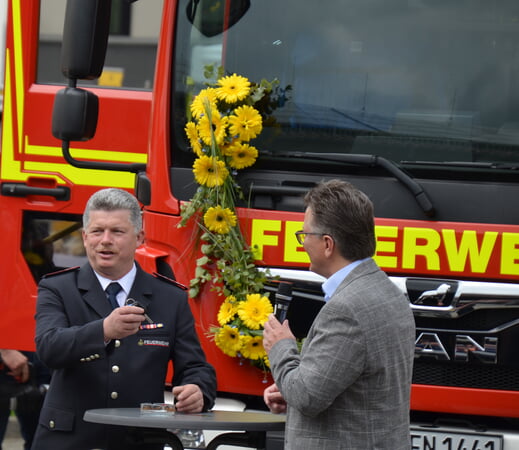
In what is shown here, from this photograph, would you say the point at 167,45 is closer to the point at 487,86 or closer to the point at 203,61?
the point at 203,61

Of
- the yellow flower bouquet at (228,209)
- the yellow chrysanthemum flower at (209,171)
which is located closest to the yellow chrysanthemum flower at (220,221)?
the yellow flower bouquet at (228,209)

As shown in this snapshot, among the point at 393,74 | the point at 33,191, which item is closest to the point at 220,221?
the point at 393,74

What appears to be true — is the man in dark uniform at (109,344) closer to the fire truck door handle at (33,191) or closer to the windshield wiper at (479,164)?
the windshield wiper at (479,164)

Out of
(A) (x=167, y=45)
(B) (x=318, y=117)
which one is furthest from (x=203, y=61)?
(B) (x=318, y=117)

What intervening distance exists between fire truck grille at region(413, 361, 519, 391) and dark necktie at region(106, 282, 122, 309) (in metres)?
1.38

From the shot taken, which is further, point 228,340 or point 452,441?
point 228,340

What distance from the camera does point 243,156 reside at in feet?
14.5

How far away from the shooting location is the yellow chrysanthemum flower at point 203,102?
A: 14.6 ft

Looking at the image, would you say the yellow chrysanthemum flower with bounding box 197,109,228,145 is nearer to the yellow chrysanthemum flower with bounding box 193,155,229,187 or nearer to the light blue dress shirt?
the yellow chrysanthemum flower with bounding box 193,155,229,187

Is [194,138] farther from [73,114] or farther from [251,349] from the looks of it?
[251,349]

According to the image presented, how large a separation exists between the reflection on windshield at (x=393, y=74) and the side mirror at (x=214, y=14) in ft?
0.19

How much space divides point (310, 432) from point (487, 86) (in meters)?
1.97

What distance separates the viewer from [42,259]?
5.84 metres

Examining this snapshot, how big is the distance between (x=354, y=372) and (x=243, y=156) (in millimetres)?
1851
